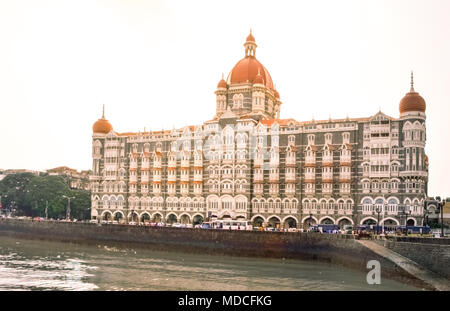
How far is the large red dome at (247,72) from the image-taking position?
78438 millimetres

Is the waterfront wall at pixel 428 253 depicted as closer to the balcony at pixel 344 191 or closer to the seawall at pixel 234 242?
the seawall at pixel 234 242

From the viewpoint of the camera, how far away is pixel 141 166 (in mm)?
79250

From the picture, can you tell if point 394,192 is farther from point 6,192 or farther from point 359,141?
point 6,192

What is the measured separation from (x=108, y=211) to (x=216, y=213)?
23.9 metres

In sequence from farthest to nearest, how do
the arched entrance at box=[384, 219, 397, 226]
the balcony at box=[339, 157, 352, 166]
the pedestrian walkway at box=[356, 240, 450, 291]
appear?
the balcony at box=[339, 157, 352, 166]
the arched entrance at box=[384, 219, 397, 226]
the pedestrian walkway at box=[356, 240, 450, 291]

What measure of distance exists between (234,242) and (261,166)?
1686 centimetres

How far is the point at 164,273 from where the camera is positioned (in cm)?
3862

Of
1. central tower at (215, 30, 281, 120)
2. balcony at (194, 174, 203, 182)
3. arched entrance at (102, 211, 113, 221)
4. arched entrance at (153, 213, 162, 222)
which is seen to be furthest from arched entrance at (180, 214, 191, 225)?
central tower at (215, 30, 281, 120)

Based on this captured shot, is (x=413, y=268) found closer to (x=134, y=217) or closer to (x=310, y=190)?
(x=310, y=190)

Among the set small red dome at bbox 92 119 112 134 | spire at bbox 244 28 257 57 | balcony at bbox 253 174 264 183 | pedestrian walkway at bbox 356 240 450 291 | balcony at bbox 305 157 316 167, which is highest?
spire at bbox 244 28 257 57

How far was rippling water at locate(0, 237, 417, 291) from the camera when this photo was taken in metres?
32.9

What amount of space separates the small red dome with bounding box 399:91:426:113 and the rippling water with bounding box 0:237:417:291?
26.3m

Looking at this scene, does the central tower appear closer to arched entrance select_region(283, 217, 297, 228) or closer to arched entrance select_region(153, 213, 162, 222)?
arched entrance select_region(283, 217, 297, 228)
